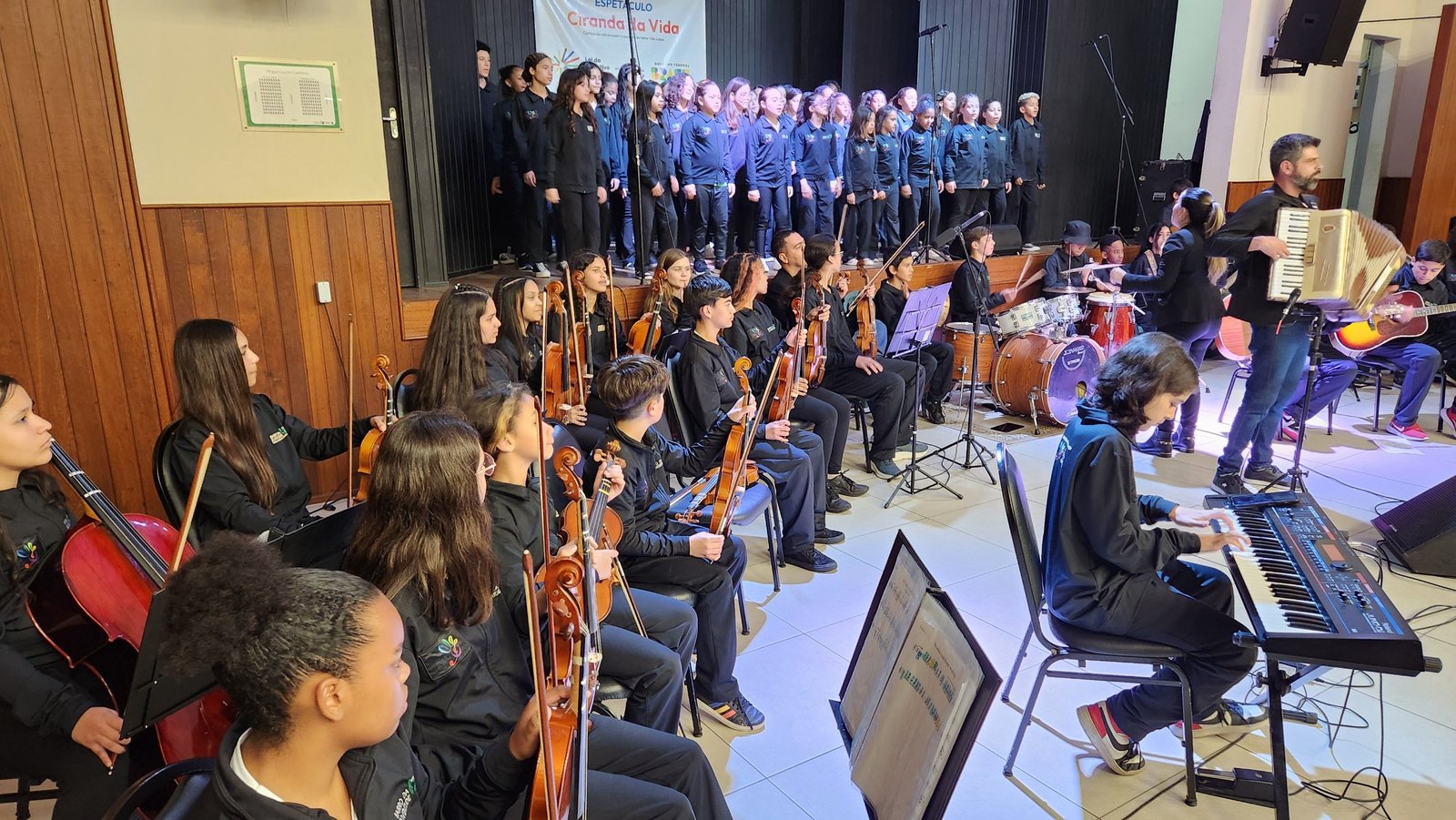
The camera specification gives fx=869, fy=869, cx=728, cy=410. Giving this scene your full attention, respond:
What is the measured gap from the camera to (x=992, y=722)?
9.10 ft

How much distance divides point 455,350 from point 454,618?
1923 millimetres

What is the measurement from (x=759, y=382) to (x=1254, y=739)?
261 cm

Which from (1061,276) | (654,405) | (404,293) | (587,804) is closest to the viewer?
(587,804)

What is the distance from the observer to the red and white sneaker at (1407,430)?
5723mm

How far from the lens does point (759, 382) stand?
4.51 metres

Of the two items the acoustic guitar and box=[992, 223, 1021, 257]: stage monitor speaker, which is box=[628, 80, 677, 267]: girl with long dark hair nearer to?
box=[992, 223, 1021, 257]: stage monitor speaker

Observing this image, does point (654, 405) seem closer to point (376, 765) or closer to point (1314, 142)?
point (376, 765)

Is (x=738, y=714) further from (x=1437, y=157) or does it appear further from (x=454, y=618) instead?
(x=1437, y=157)

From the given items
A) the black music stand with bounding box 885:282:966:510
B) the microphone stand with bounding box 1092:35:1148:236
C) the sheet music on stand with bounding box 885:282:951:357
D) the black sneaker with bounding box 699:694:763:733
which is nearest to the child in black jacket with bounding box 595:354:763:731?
the black sneaker with bounding box 699:694:763:733

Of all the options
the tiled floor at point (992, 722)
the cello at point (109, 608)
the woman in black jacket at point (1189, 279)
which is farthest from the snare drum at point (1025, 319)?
the cello at point (109, 608)

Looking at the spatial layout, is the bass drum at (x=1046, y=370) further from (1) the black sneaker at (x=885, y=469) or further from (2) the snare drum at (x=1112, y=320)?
(1) the black sneaker at (x=885, y=469)

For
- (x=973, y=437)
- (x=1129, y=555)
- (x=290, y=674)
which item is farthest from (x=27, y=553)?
(x=973, y=437)

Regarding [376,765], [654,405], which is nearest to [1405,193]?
[654,405]

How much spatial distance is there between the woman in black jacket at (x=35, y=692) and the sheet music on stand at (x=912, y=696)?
154 centimetres
